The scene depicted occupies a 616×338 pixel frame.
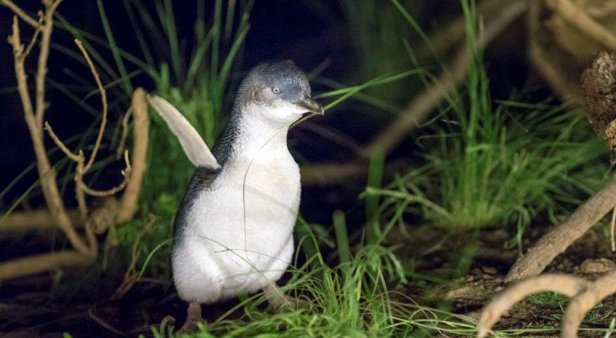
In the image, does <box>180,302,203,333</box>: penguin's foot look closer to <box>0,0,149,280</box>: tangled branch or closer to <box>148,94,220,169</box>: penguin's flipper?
<box>148,94,220,169</box>: penguin's flipper

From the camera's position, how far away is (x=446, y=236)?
3.43m

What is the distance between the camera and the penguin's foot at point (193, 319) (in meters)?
2.63

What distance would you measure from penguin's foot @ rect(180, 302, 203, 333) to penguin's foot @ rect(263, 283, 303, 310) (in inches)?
8.2

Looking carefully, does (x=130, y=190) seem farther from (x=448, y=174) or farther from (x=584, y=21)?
(x=584, y=21)

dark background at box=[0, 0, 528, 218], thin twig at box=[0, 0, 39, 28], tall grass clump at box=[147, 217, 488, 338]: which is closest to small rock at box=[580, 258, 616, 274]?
tall grass clump at box=[147, 217, 488, 338]

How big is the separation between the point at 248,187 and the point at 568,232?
955 mm

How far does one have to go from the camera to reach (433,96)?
4230 mm

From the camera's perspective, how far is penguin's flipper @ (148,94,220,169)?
2.55m

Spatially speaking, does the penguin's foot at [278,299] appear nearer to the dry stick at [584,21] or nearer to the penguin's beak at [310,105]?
the penguin's beak at [310,105]

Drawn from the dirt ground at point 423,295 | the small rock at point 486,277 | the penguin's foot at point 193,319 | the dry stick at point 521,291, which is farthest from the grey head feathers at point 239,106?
the small rock at point 486,277

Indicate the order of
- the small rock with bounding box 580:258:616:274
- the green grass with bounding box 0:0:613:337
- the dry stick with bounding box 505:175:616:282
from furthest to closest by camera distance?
1. the green grass with bounding box 0:0:613:337
2. the small rock with bounding box 580:258:616:274
3. the dry stick with bounding box 505:175:616:282

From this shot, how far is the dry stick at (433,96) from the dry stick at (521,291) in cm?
202

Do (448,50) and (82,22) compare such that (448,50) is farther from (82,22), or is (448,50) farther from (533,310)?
(533,310)

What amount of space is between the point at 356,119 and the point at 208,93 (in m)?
1.24
